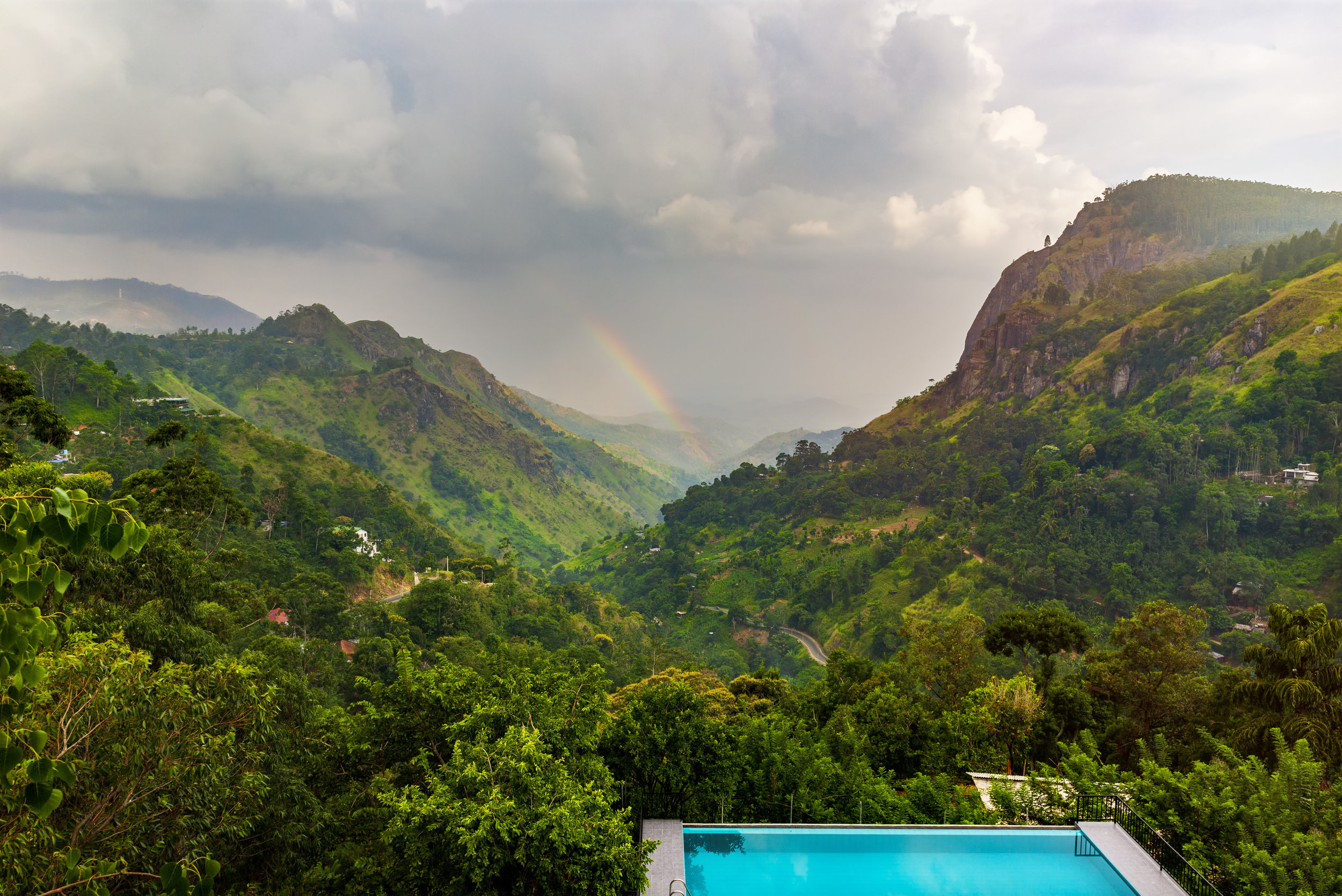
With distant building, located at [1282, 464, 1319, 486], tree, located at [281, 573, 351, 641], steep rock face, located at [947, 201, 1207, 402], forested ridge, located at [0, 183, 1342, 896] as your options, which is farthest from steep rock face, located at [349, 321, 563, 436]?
distant building, located at [1282, 464, 1319, 486]

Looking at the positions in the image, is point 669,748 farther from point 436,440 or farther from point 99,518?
point 436,440

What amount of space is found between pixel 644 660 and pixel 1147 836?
1712 inches

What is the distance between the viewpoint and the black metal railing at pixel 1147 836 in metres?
9.85

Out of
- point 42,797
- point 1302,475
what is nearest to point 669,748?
point 42,797

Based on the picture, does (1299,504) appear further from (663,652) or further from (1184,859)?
(1184,859)

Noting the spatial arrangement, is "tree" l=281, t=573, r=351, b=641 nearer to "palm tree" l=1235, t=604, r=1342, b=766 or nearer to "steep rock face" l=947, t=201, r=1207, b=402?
"palm tree" l=1235, t=604, r=1342, b=766

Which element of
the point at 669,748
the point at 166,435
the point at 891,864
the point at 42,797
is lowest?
the point at 891,864

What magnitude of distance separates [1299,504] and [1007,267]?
338ft

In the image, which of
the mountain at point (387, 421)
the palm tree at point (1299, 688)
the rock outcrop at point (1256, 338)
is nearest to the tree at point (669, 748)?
the palm tree at point (1299, 688)

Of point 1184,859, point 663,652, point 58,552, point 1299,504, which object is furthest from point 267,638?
point 1299,504

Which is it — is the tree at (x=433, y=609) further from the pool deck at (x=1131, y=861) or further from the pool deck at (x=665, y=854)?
the pool deck at (x=1131, y=861)

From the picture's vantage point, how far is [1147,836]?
439 inches

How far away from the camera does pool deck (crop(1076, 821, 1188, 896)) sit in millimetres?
9984

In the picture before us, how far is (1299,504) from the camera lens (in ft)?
172
